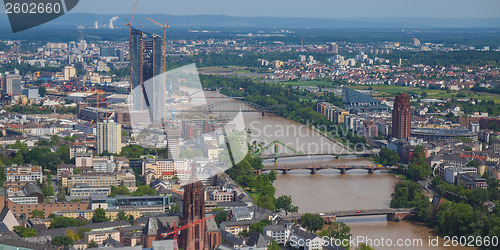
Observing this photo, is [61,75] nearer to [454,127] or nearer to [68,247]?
[454,127]

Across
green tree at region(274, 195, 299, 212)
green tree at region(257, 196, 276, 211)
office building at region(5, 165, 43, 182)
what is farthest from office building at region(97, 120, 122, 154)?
green tree at region(274, 195, 299, 212)

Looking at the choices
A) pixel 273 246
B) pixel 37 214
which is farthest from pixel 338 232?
pixel 37 214

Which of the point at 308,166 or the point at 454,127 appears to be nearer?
the point at 308,166

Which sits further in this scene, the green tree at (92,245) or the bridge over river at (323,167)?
the bridge over river at (323,167)

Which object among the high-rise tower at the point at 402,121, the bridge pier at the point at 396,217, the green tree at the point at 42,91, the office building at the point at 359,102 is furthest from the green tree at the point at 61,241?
the green tree at the point at 42,91

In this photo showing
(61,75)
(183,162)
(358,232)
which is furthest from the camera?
(61,75)

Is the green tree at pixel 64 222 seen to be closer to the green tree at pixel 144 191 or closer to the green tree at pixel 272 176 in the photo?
the green tree at pixel 144 191

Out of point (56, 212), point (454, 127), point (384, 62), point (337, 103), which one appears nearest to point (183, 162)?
point (56, 212)

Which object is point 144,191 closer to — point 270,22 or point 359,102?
point 359,102
